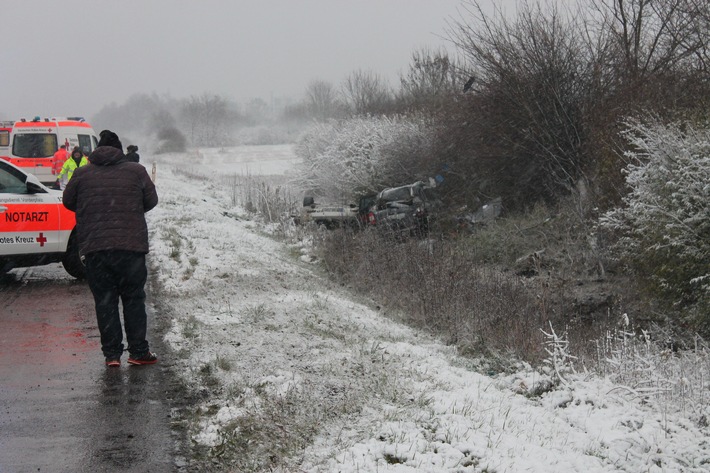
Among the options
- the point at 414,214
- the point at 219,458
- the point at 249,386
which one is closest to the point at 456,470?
the point at 219,458

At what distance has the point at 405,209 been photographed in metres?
19.7

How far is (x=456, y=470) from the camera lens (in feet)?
13.7

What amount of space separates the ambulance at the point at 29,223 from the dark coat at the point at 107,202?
14.1ft

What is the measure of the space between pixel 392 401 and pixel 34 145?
70.1ft

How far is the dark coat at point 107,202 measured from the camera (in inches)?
243

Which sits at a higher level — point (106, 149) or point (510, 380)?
point (106, 149)

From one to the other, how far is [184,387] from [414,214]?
554 inches

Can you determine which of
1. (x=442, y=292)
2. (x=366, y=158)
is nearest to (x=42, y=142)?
(x=366, y=158)

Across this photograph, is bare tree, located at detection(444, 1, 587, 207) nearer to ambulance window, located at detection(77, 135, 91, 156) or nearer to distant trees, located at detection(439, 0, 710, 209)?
distant trees, located at detection(439, 0, 710, 209)

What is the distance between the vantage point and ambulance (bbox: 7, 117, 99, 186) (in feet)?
76.1

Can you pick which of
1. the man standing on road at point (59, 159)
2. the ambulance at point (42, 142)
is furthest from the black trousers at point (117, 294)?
the ambulance at point (42, 142)

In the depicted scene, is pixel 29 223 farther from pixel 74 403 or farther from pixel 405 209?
pixel 405 209

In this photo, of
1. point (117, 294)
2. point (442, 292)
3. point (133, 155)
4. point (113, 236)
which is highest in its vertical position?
point (133, 155)

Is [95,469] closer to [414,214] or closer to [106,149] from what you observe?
[106,149]
